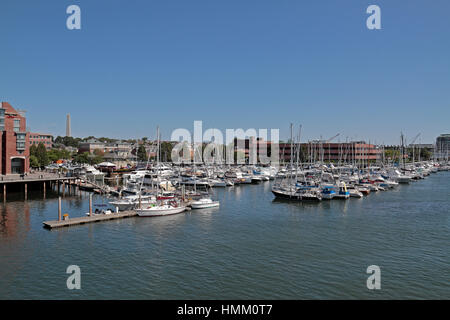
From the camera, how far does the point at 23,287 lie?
22.6 meters

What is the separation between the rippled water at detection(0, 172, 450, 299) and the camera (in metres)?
22.6

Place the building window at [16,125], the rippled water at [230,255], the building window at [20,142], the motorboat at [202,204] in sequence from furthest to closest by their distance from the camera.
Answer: the building window at [16,125]
the building window at [20,142]
the motorboat at [202,204]
the rippled water at [230,255]

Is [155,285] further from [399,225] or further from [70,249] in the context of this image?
[399,225]

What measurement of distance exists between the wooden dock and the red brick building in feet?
139

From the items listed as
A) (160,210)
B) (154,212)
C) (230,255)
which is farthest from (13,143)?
(230,255)

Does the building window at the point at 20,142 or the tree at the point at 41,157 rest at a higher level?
the building window at the point at 20,142

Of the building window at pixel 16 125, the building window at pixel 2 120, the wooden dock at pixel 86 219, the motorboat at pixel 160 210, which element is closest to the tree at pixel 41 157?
the building window at pixel 16 125

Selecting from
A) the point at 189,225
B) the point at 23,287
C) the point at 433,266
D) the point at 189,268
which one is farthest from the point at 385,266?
the point at 23,287

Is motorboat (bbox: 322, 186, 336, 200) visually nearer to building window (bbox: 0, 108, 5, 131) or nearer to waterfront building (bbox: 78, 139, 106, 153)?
building window (bbox: 0, 108, 5, 131)

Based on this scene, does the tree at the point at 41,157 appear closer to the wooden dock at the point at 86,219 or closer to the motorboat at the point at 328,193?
the wooden dock at the point at 86,219

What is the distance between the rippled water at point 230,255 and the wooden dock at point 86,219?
4.04 ft

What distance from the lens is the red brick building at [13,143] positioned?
72938 millimetres

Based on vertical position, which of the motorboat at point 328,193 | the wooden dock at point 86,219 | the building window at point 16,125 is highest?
the building window at point 16,125
